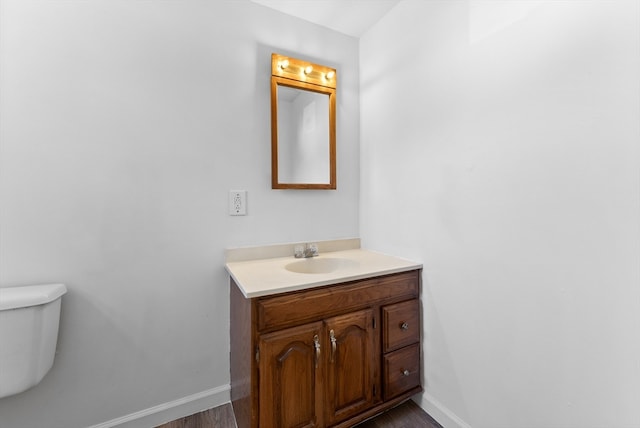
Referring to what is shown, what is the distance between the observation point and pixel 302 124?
5.92ft

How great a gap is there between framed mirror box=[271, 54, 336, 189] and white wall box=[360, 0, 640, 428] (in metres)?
0.45

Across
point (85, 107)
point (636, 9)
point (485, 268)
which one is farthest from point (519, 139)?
point (85, 107)

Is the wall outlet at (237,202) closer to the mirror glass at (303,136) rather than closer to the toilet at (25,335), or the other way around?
the mirror glass at (303,136)

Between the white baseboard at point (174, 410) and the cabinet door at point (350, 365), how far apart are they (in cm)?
69

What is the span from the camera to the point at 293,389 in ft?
4.01

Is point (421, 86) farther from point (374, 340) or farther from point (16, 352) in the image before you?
point (16, 352)

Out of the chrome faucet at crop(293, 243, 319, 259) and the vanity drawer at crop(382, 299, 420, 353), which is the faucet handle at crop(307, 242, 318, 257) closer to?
the chrome faucet at crop(293, 243, 319, 259)

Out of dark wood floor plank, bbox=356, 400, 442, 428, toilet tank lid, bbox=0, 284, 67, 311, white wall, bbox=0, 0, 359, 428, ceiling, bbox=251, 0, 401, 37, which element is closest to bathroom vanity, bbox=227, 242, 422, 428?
dark wood floor plank, bbox=356, 400, 442, 428

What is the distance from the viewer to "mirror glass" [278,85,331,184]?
68.6 inches

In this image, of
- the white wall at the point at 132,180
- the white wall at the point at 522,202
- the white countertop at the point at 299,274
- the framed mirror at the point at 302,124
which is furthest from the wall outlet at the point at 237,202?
the white wall at the point at 522,202

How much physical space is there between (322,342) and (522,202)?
102 cm

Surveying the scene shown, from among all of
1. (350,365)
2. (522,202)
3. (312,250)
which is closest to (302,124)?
(312,250)

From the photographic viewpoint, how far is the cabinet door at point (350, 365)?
4.28ft

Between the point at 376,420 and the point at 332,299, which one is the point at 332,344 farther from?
the point at 376,420
